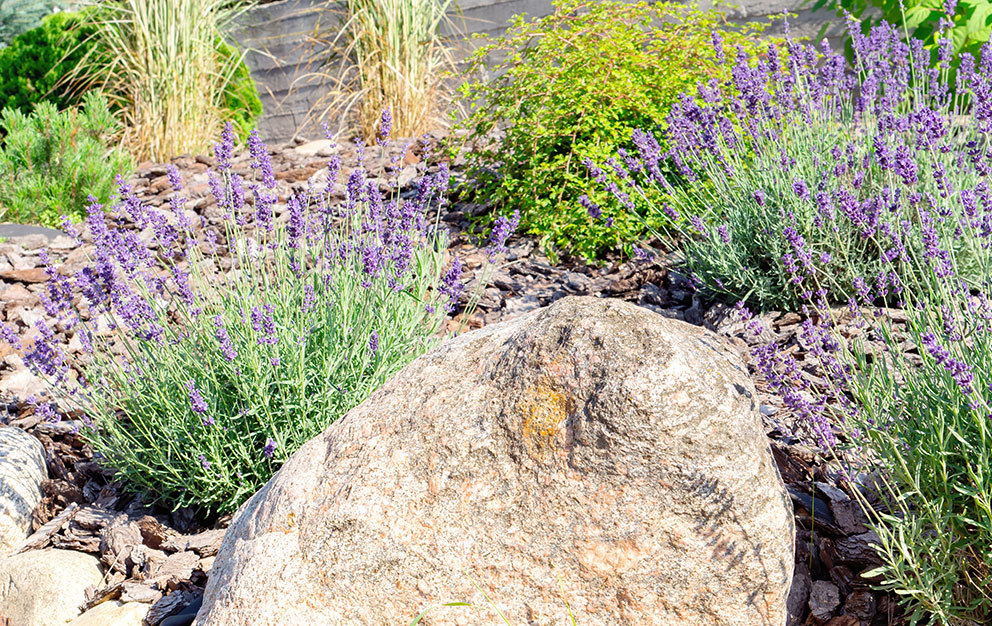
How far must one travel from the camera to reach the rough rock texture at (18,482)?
9.04ft

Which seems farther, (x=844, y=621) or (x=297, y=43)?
(x=297, y=43)

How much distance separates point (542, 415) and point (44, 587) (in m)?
1.69

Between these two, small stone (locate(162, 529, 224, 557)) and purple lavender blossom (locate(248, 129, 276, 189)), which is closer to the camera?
small stone (locate(162, 529, 224, 557))

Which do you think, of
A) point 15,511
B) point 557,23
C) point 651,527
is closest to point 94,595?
point 15,511

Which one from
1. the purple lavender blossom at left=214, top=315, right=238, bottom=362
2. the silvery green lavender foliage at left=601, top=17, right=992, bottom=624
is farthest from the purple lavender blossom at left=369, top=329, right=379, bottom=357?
the silvery green lavender foliage at left=601, top=17, right=992, bottom=624

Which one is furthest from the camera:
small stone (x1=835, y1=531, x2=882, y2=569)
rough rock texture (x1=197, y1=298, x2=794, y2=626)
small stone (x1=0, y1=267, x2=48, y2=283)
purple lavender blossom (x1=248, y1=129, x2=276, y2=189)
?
small stone (x1=0, y1=267, x2=48, y2=283)

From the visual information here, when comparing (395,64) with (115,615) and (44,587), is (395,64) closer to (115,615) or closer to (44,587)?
(44,587)

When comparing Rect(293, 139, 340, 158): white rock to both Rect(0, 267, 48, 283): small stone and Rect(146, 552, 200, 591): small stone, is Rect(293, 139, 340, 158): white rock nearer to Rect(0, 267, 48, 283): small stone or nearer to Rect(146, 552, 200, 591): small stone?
Rect(0, 267, 48, 283): small stone

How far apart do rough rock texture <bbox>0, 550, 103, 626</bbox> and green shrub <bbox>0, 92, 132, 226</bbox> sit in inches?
163

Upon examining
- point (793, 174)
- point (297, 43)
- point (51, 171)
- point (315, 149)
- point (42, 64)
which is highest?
point (42, 64)

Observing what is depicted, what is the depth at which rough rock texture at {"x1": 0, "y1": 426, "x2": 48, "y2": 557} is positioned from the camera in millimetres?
2754

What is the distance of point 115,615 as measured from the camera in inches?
90.6

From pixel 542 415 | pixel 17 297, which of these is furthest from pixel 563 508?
pixel 17 297

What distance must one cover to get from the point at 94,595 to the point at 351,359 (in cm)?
100
